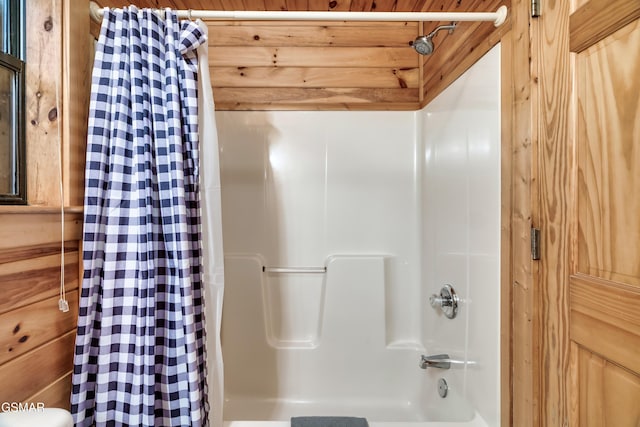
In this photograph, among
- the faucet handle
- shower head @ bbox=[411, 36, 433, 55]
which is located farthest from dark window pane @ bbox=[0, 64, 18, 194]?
the faucet handle

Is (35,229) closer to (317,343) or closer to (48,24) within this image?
(48,24)

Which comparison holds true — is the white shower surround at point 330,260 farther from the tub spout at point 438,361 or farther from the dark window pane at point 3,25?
the dark window pane at point 3,25

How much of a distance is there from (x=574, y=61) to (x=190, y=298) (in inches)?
43.7

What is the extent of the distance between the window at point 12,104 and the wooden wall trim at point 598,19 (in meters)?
1.35

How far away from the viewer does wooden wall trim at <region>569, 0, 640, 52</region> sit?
0.63m

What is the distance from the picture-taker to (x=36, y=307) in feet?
2.85

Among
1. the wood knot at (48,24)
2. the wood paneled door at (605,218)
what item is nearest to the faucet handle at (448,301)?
the wood paneled door at (605,218)

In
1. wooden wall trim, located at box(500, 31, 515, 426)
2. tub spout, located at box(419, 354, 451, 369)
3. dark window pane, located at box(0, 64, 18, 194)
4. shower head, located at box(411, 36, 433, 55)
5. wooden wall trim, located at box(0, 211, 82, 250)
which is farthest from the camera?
tub spout, located at box(419, 354, 451, 369)

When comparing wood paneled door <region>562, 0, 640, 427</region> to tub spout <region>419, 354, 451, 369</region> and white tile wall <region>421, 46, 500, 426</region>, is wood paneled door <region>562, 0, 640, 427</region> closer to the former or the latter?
white tile wall <region>421, 46, 500, 426</region>

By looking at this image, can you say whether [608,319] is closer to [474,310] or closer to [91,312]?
[474,310]

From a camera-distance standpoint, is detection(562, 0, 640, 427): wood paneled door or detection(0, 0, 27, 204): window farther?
detection(0, 0, 27, 204): window

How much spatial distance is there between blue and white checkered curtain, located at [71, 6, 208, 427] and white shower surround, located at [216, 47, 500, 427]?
0.83 m

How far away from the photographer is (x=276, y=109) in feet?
6.43

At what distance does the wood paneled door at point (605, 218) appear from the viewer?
2.05 ft
